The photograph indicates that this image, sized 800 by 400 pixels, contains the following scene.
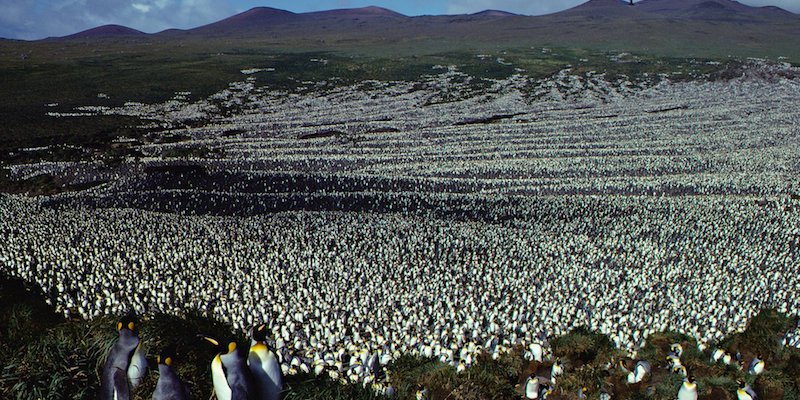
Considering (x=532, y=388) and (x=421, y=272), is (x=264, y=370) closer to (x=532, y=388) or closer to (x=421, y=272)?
(x=532, y=388)

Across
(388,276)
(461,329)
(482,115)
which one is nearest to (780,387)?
(461,329)

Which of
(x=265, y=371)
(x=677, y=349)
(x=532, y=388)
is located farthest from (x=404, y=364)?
(x=265, y=371)

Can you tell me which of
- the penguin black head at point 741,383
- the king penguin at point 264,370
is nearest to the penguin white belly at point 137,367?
the king penguin at point 264,370

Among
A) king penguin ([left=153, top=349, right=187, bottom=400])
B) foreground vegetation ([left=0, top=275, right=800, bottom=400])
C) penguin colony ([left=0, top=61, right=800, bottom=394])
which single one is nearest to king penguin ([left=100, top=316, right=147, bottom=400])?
foreground vegetation ([left=0, top=275, right=800, bottom=400])

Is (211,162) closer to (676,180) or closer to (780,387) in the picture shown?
(676,180)

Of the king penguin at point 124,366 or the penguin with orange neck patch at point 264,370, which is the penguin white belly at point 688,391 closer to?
the penguin with orange neck patch at point 264,370

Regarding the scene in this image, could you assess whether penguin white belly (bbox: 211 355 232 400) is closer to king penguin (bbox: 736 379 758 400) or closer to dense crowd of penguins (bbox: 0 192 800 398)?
dense crowd of penguins (bbox: 0 192 800 398)
